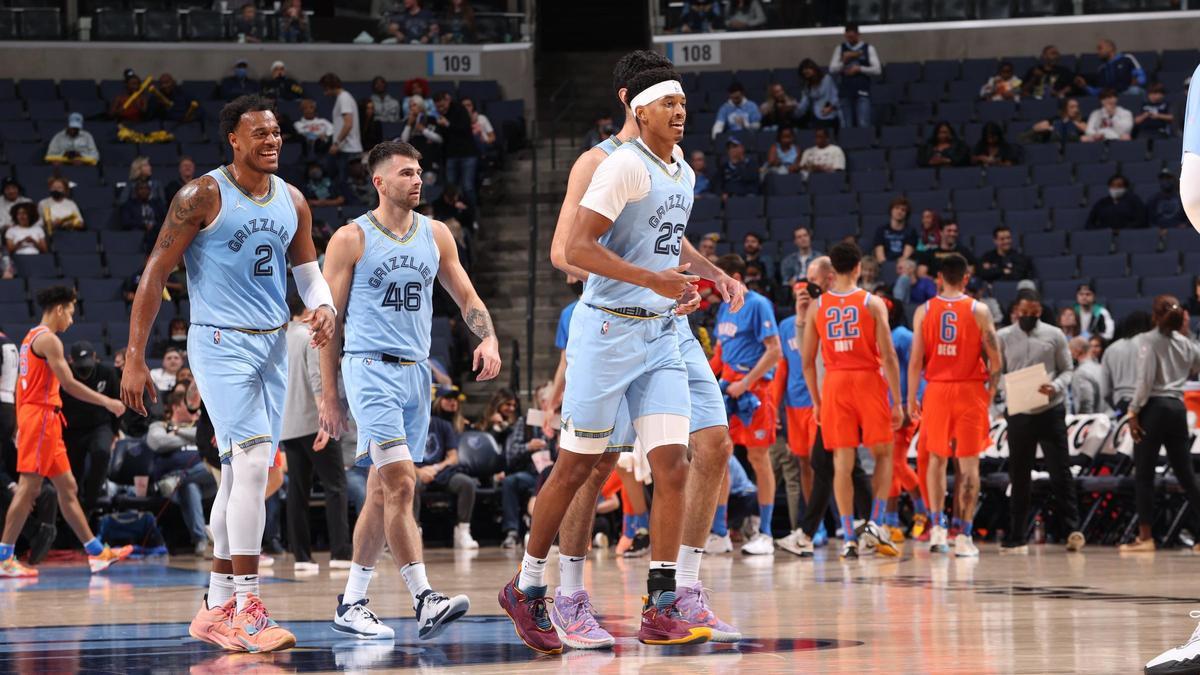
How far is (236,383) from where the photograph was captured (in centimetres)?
572

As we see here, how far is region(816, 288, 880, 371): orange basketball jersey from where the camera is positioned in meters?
10.1

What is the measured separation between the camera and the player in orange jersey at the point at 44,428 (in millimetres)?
10000

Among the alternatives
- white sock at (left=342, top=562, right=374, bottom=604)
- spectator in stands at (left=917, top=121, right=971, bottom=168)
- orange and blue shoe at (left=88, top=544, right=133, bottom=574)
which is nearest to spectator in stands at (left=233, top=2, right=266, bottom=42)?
spectator in stands at (left=917, top=121, right=971, bottom=168)

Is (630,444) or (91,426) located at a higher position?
(630,444)

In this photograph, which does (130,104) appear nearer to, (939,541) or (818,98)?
(818,98)

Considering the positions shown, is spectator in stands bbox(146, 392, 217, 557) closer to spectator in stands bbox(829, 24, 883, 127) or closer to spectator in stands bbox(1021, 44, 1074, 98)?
spectator in stands bbox(829, 24, 883, 127)

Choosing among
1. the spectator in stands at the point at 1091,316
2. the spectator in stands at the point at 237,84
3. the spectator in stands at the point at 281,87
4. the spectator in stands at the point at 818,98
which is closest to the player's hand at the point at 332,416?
the spectator in stands at the point at 1091,316

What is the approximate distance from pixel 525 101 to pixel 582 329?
1666cm

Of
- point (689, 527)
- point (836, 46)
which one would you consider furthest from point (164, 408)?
point (836, 46)

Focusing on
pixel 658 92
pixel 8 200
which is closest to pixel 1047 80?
pixel 8 200

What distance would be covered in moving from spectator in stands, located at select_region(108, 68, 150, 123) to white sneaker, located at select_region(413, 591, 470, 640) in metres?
15.0

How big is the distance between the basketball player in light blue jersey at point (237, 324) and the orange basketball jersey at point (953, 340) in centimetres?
565

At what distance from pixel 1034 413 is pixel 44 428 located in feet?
22.8

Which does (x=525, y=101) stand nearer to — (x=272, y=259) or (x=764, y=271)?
(x=764, y=271)
